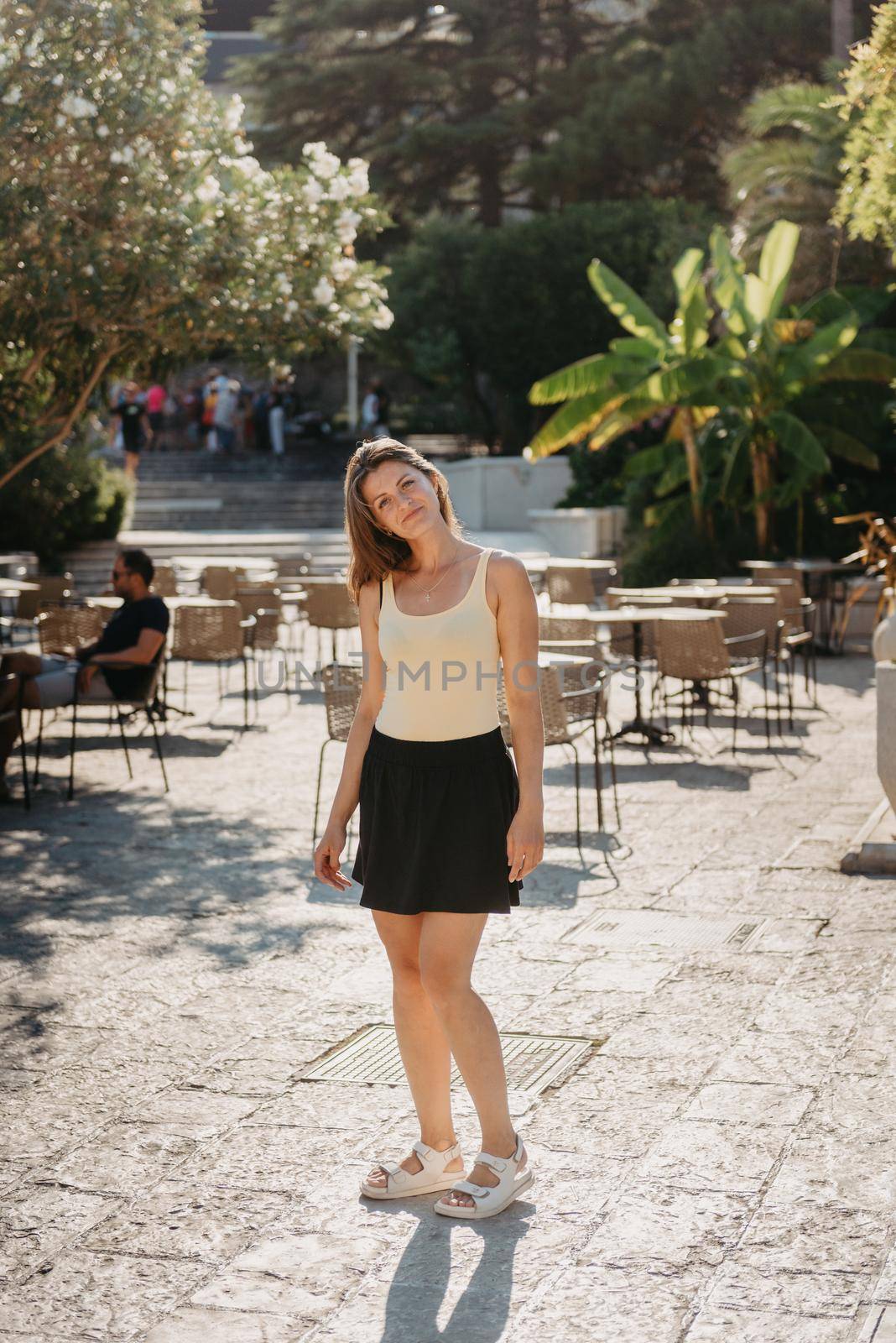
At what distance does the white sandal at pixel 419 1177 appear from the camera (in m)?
4.04

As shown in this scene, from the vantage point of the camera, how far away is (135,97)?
1048 centimetres

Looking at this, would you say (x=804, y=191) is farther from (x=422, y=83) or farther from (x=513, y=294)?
(x=422, y=83)

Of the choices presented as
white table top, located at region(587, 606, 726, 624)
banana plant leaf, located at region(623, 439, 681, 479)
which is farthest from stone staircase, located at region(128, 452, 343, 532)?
white table top, located at region(587, 606, 726, 624)

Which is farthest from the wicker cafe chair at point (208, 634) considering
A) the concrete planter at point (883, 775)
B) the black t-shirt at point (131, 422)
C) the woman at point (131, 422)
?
the black t-shirt at point (131, 422)

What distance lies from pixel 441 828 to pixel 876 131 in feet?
23.2

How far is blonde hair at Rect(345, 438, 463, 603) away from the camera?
3965mm

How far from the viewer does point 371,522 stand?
3998mm

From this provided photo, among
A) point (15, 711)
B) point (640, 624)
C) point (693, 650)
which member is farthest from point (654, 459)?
point (15, 711)

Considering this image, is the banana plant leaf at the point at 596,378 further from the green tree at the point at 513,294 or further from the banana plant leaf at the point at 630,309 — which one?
the green tree at the point at 513,294

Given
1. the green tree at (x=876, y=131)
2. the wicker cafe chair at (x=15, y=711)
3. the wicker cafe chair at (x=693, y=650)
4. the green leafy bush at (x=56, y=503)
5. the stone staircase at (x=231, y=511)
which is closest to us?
the green tree at (x=876, y=131)

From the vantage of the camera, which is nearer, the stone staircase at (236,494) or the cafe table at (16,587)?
the cafe table at (16,587)

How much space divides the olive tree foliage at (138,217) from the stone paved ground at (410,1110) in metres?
3.75

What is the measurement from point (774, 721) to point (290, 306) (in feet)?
15.3

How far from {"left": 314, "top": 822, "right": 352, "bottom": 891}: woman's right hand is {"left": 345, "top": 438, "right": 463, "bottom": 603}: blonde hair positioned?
0.62m
